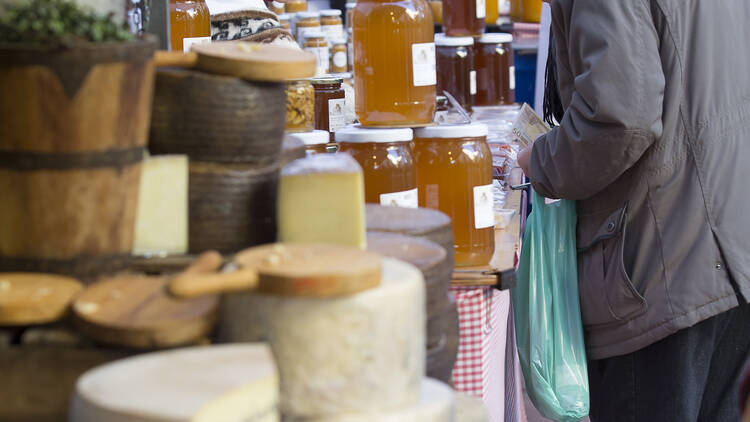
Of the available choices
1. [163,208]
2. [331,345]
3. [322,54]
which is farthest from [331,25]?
[331,345]

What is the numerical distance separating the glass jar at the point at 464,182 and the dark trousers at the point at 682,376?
52 cm

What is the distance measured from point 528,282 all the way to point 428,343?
3.96 feet

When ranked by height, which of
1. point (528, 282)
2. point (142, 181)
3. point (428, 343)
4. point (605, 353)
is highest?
point (142, 181)

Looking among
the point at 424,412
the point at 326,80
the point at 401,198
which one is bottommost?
the point at 424,412

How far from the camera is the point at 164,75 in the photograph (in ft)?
4.02

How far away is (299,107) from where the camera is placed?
208 cm

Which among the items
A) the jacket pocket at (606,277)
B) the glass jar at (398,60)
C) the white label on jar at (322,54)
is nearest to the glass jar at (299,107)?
the glass jar at (398,60)

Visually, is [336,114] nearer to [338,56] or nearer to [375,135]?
[375,135]

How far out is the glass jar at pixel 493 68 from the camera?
154 inches

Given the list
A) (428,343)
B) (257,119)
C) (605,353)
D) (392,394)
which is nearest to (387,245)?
(428,343)

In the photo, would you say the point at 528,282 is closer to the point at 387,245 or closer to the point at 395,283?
the point at 387,245

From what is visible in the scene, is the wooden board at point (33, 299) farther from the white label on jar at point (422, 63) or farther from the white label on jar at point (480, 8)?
the white label on jar at point (480, 8)

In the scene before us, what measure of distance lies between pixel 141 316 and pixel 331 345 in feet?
0.68

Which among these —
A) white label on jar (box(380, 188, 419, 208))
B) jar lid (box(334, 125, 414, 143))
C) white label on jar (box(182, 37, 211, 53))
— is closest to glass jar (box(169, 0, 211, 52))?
white label on jar (box(182, 37, 211, 53))
